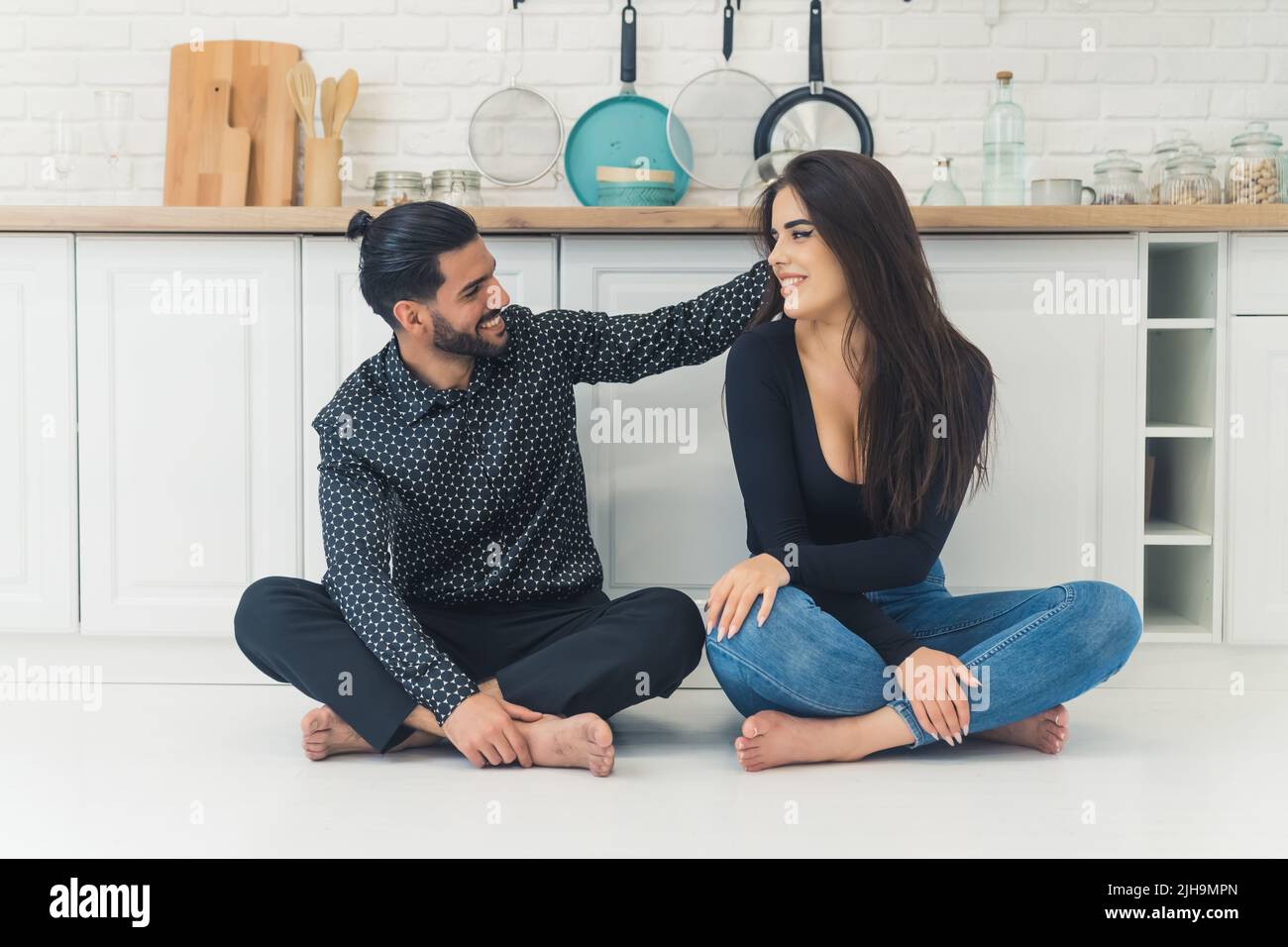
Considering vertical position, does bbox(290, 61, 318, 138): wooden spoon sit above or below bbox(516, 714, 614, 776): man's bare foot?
above

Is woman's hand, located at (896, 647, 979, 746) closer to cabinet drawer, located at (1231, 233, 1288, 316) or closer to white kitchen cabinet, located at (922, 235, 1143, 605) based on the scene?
white kitchen cabinet, located at (922, 235, 1143, 605)

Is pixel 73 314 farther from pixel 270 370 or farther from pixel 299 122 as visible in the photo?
pixel 299 122

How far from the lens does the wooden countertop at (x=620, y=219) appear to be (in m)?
2.06

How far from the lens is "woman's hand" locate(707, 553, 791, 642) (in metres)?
1.63

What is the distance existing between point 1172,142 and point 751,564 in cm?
149

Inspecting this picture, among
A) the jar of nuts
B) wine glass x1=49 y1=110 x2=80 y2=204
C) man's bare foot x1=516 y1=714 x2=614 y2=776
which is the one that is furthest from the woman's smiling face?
wine glass x1=49 y1=110 x2=80 y2=204

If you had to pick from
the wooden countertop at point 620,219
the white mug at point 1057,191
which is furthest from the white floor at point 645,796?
the white mug at point 1057,191

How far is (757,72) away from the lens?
8.67 feet

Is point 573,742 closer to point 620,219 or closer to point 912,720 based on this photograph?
point 912,720

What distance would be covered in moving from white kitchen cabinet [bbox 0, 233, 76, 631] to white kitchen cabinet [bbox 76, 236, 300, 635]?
1.1 inches

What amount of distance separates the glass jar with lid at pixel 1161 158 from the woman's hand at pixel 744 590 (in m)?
1.34

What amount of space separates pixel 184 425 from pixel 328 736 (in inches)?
29.5

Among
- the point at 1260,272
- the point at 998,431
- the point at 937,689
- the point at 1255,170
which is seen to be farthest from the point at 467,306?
the point at 1255,170

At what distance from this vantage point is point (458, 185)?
2.42 m
